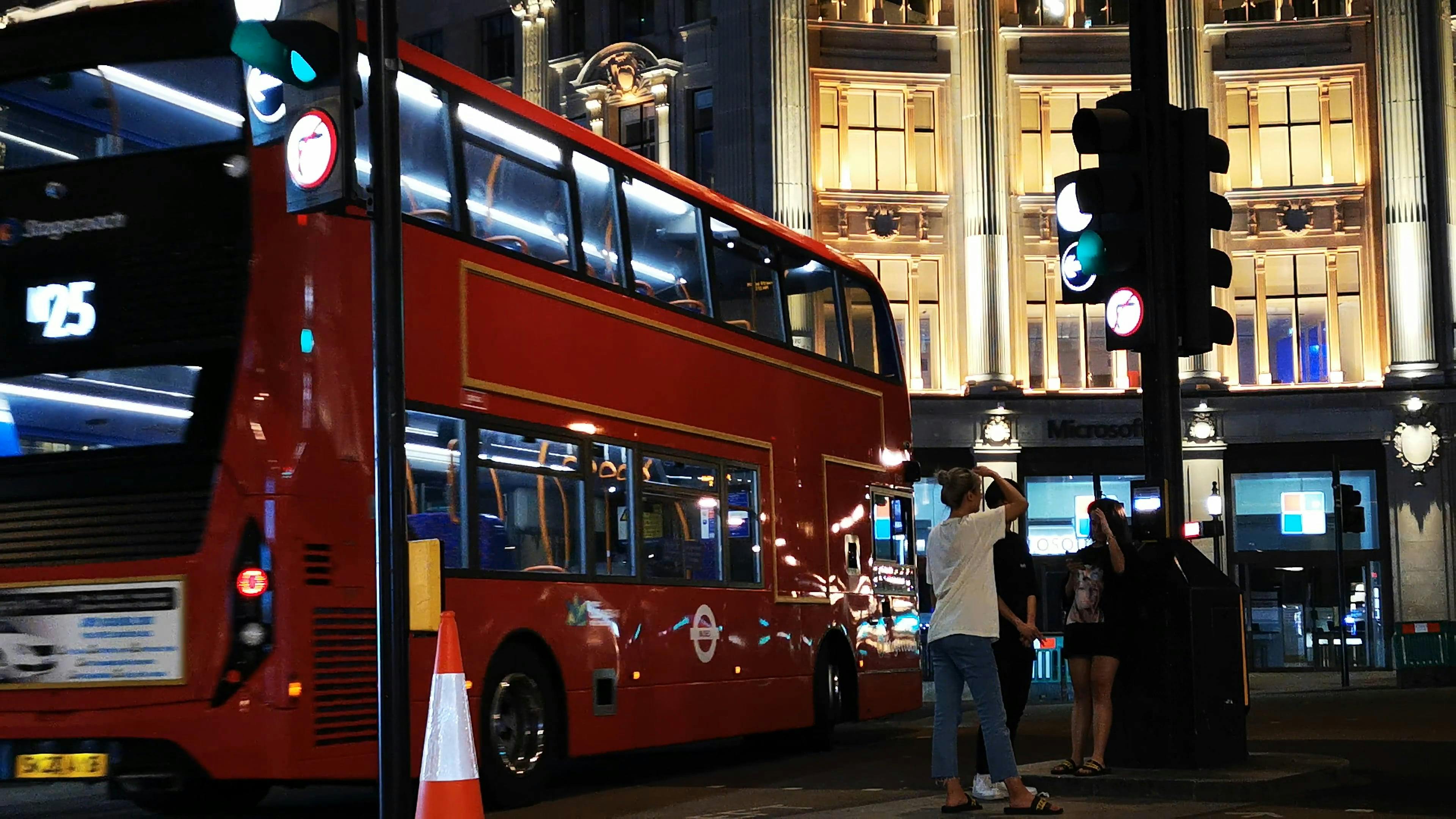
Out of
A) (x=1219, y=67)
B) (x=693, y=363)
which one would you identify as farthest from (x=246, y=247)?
(x=1219, y=67)

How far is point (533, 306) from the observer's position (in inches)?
468

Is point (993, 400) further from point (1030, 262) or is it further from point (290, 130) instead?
point (290, 130)

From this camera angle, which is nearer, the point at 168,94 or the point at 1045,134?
the point at 168,94

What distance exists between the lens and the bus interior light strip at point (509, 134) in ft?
37.4

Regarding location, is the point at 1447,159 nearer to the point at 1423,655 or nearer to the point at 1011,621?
the point at 1423,655

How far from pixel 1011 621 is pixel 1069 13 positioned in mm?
31184

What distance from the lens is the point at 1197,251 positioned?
11500 millimetres

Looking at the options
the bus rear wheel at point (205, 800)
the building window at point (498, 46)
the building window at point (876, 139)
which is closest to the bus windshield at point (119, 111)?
the bus rear wheel at point (205, 800)

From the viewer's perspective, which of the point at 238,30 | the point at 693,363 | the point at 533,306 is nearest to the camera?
the point at 238,30

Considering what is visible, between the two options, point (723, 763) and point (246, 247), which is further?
point (723, 763)

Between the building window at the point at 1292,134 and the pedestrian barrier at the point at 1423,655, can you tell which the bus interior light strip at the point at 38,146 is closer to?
the pedestrian barrier at the point at 1423,655

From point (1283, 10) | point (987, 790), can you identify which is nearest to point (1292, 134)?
point (1283, 10)

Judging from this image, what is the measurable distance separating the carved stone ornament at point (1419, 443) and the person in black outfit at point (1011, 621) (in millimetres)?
29038

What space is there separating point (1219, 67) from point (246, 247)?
1293 inches
